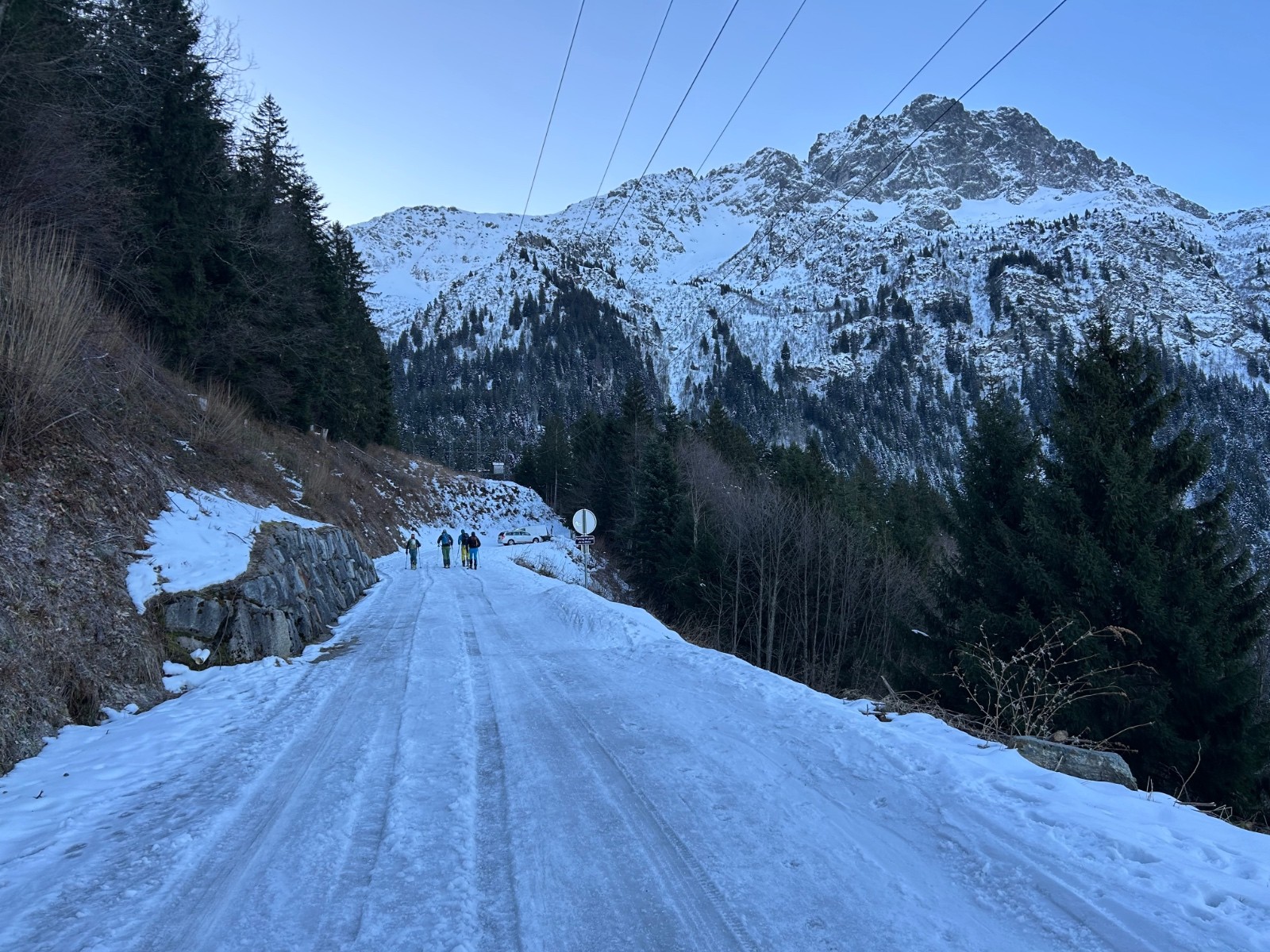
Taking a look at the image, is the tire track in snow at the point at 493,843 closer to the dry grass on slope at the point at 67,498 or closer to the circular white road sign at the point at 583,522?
the dry grass on slope at the point at 67,498

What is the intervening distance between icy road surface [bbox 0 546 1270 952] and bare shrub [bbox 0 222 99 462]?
321 centimetres

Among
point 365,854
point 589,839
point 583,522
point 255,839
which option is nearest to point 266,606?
point 255,839

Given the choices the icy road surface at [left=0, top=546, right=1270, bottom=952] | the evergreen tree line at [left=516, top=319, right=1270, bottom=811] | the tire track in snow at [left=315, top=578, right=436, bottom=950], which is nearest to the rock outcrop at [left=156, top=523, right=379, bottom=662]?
the icy road surface at [left=0, top=546, right=1270, bottom=952]

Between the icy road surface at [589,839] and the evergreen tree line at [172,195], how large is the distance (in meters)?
9.18

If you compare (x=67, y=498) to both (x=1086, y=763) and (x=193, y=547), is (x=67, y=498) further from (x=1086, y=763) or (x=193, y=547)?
(x=1086, y=763)

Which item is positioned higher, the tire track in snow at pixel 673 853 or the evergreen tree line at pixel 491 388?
the evergreen tree line at pixel 491 388

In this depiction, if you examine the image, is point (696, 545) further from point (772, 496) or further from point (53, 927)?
point (53, 927)

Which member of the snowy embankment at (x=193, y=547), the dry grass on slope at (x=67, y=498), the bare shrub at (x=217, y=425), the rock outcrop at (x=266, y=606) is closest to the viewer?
the dry grass on slope at (x=67, y=498)

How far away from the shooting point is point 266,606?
7.77 meters

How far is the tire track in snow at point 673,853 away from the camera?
249cm

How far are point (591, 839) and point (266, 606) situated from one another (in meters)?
6.36

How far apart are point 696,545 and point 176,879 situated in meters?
28.6

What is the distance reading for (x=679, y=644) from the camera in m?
8.51

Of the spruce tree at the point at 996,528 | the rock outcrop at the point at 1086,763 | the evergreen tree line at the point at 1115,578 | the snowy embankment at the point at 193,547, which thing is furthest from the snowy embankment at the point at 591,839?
the spruce tree at the point at 996,528
